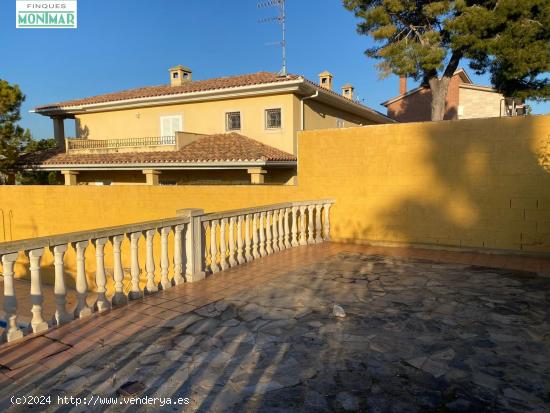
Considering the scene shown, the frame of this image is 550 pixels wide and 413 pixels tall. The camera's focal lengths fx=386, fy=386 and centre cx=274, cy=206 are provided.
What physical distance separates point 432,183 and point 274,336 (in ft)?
18.8

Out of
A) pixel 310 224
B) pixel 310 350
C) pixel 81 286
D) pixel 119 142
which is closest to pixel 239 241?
pixel 310 224

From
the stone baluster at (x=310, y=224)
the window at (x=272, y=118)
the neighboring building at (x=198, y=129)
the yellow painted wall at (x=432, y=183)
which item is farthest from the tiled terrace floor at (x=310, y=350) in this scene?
the window at (x=272, y=118)

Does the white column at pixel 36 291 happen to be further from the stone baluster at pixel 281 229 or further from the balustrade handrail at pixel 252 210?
the stone baluster at pixel 281 229

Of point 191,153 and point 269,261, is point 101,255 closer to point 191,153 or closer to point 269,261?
point 269,261

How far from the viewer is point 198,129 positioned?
17.8m

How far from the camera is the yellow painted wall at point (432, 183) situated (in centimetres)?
717

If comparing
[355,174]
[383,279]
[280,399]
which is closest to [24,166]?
[355,174]

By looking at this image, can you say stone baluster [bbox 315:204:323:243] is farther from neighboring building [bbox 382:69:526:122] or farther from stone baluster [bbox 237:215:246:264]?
neighboring building [bbox 382:69:526:122]

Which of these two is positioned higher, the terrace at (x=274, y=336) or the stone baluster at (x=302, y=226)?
the stone baluster at (x=302, y=226)

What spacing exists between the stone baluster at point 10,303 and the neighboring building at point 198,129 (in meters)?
10.8

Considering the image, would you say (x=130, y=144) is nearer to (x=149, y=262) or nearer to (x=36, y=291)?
(x=149, y=262)

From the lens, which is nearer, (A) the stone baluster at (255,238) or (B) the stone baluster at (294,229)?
(A) the stone baluster at (255,238)

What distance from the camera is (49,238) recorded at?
3736 mm

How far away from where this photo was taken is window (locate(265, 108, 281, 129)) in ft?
52.2
